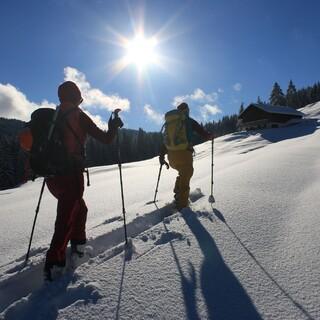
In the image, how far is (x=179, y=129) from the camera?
6.12 m

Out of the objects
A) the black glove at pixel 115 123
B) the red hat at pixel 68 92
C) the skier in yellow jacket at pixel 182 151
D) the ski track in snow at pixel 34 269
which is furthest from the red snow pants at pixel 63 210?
the skier in yellow jacket at pixel 182 151

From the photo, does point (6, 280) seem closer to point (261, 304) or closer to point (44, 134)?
point (44, 134)

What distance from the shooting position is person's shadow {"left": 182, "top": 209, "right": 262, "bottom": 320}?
2.45 m

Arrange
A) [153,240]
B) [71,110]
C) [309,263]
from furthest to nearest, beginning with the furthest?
1. [153,240]
2. [71,110]
3. [309,263]

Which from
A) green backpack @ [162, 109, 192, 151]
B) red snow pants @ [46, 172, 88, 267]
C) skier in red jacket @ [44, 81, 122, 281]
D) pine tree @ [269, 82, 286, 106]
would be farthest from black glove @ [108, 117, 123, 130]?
pine tree @ [269, 82, 286, 106]

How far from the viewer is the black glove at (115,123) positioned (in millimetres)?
4004

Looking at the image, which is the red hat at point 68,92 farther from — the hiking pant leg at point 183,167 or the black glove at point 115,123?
the hiking pant leg at point 183,167

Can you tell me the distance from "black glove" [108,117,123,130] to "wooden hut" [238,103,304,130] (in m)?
49.8

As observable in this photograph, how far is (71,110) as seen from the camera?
3613mm

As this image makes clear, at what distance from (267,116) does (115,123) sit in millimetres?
50960

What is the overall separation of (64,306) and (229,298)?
1520 mm

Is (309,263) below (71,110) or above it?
below

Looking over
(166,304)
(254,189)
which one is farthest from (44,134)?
(254,189)

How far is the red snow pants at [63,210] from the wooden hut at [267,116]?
50.5m
